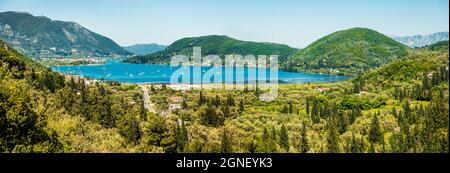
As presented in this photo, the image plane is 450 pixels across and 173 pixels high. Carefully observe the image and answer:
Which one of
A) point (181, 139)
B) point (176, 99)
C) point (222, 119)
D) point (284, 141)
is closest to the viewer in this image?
point (181, 139)

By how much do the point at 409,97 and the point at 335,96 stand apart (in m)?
17.9

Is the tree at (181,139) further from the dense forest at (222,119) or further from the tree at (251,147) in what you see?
the tree at (251,147)

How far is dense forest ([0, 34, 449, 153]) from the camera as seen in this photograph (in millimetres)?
22188

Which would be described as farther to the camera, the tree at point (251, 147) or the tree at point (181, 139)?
the tree at point (251, 147)

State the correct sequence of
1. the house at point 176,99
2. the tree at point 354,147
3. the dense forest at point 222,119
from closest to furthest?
the dense forest at point 222,119 < the tree at point 354,147 < the house at point 176,99

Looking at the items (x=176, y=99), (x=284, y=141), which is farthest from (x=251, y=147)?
(x=176, y=99)

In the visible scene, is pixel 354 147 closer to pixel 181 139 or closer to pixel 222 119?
pixel 181 139

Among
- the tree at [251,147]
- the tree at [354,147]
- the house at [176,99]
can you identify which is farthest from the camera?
the house at [176,99]

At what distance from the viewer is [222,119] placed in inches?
2502

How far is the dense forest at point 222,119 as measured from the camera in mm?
22188

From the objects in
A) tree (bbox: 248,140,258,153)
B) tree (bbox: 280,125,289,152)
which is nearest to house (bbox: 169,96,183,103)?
tree (bbox: 280,125,289,152)

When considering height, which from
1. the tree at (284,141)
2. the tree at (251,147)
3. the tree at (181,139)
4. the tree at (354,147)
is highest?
the tree at (181,139)

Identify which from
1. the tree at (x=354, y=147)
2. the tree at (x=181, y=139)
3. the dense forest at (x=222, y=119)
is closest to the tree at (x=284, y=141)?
the dense forest at (x=222, y=119)

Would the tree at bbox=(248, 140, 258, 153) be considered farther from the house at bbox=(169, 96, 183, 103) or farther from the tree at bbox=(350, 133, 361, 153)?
the house at bbox=(169, 96, 183, 103)
